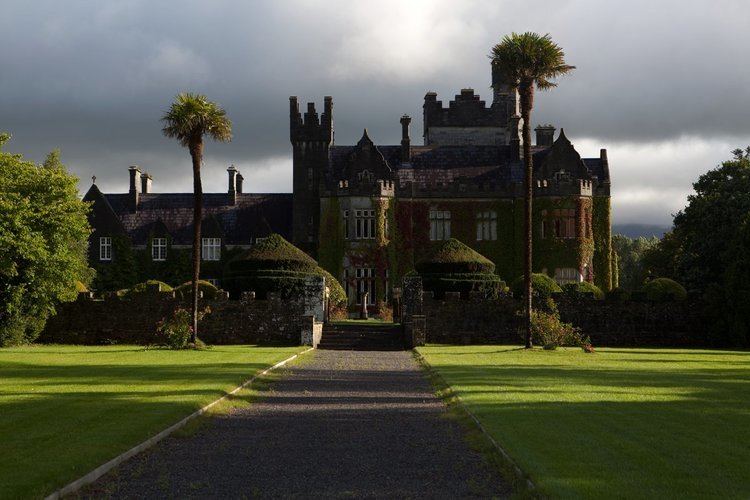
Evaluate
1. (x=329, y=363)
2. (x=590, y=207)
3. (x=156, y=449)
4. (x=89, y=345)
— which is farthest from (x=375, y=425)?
(x=590, y=207)

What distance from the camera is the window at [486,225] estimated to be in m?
63.1

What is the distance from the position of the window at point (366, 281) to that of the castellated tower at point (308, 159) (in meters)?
7.53

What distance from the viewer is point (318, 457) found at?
40.1 feet

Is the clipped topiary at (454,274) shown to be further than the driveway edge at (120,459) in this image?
Yes

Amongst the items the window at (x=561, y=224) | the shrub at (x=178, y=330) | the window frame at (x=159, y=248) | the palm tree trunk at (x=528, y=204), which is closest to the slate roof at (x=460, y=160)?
the window at (x=561, y=224)

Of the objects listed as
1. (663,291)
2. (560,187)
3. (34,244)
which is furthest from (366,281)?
(34,244)

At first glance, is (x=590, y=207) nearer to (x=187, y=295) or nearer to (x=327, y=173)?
(x=327, y=173)

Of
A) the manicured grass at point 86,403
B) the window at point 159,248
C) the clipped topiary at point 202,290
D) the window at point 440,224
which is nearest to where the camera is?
the manicured grass at point 86,403

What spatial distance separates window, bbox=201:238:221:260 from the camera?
68625 mm

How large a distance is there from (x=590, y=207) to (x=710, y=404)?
46140 mm

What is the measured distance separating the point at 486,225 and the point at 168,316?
25.9 meters

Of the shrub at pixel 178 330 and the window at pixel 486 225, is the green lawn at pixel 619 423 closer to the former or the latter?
the shrub at pixel 178 330

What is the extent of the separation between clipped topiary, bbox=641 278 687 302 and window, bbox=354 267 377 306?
19.2 m

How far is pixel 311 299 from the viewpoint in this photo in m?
43.7
